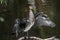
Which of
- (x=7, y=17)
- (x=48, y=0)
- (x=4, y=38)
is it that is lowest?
(x=4, y=38)

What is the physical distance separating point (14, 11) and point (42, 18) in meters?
0.62

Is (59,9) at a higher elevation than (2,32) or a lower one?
higher

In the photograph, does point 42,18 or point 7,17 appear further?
point 7,17

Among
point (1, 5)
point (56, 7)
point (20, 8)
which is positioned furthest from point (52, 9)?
point (1, 5)

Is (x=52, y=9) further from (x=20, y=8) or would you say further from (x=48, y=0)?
(x=20, y=8)

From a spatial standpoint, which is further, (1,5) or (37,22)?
(1,5)

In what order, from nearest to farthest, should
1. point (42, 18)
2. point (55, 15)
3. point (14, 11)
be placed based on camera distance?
point (42, 18), point (55, 15), point (14, 11)

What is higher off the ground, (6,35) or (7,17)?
(7,17)

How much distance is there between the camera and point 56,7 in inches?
94.7

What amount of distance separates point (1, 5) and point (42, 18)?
623mm

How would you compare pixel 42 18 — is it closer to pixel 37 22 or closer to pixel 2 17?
pixel 37 22

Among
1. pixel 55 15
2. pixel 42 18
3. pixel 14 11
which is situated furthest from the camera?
pixel 14 11

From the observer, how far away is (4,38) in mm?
2477

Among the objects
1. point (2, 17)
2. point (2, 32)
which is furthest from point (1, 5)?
point (2, 32)
